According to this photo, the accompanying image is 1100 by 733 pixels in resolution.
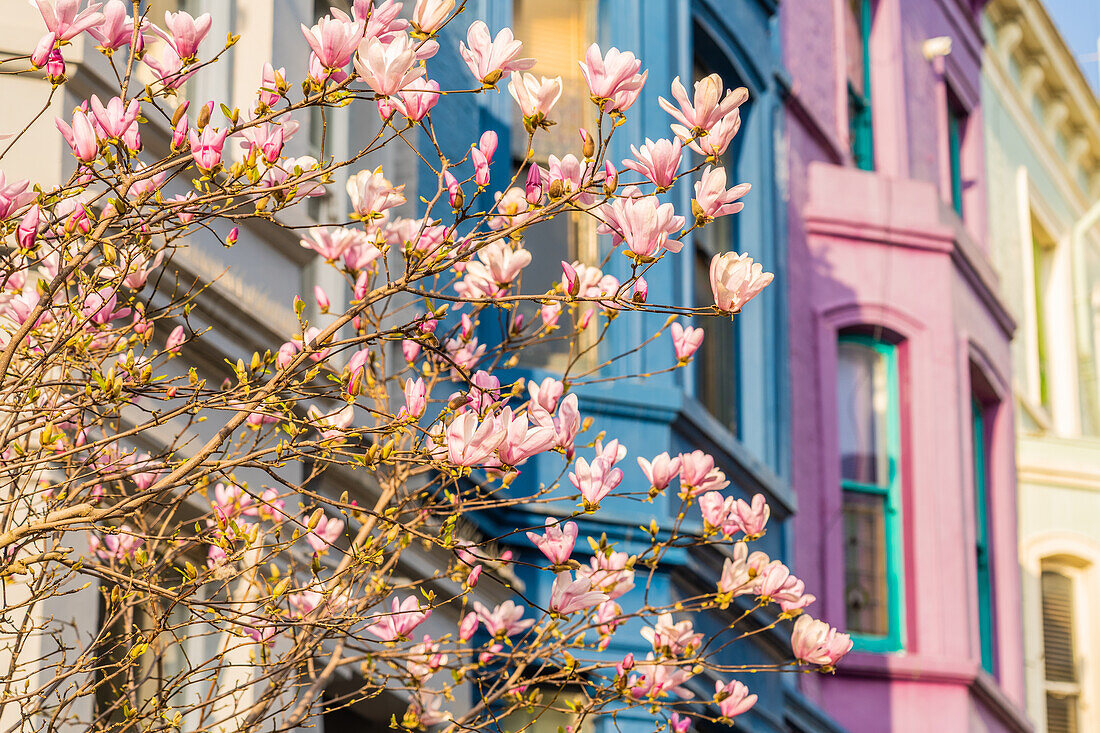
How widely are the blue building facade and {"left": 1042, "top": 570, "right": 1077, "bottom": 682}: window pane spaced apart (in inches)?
224

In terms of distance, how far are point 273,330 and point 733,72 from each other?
5126mm

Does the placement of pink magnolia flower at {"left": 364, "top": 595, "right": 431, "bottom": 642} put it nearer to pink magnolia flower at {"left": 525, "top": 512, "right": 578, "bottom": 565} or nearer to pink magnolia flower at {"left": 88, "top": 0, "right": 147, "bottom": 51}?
pink magnolia flower at {"left": 525, "top": 512, "right": 578, "bottom": 565}

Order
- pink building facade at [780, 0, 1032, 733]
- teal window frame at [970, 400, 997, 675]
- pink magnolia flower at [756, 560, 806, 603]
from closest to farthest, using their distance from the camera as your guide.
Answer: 1. pink magnolia flower at [756, 560, 806, 603]
2. pink building facade at [780, 0, 1032, 733]
3. teal window frame at [970, 400, 997, 675]

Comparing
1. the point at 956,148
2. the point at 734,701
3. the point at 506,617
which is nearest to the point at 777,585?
the point at 734,701

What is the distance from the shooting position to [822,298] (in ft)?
40.1

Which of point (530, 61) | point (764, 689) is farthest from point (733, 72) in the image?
point (530, 61)

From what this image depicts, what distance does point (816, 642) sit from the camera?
15.9 feet

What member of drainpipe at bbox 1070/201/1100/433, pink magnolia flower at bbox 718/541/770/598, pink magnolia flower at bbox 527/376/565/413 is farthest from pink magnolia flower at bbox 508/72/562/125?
drainpipe at bbox 1070/201/1100/433

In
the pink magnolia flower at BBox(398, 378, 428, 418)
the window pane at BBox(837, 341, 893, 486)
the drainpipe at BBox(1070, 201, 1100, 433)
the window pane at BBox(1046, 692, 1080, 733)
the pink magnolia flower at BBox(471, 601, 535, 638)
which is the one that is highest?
the drainpipe at BBox(1070, 201, 1100, 433)

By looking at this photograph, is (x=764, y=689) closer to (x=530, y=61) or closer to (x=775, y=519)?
(x=775, y=519)

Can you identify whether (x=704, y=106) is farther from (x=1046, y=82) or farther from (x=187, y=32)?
(x=1046, y=82)

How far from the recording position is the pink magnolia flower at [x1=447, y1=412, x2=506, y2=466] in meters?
3.54

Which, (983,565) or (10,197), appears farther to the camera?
(983,565)

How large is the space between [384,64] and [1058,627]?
14.1 metres
